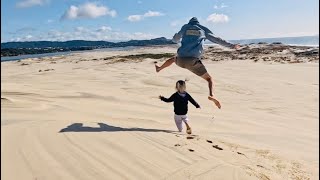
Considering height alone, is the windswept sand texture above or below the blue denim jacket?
below

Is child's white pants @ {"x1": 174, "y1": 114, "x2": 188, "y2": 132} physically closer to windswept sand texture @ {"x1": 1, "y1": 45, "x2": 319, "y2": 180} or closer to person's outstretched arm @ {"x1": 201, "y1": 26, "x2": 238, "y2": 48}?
windswept sand texture @ {"x1": 1, "y1": 45, "x2": 319, "y2": 180}

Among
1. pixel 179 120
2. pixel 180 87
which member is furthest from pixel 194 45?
pixel 179 120

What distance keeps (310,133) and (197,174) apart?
13.7 ft

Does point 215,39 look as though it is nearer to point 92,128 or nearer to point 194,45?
point 194,45

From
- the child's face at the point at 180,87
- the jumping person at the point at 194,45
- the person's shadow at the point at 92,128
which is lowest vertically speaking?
the person's shadow at the point at 92,128

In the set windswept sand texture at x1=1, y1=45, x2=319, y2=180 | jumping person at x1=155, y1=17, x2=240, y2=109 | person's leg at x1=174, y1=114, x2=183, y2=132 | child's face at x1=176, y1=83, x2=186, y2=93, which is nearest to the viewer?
windswept sand texture at x1=1, y1=45, x2=319, y2=180

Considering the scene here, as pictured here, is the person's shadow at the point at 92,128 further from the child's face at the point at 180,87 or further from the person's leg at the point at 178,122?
the child's face at the point at 180,87

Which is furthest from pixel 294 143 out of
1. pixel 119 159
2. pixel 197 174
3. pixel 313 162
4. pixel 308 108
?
pixel 308 108

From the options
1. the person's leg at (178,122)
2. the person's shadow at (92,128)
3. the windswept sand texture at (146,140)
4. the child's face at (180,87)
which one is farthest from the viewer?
the child's face at (180,87)

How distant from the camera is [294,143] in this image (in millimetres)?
6566

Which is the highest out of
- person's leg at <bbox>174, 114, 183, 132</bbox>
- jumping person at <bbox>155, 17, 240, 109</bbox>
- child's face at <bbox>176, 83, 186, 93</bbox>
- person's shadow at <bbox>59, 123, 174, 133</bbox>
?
jumping person at <bbox>155, 17, 240, 109</bbox>

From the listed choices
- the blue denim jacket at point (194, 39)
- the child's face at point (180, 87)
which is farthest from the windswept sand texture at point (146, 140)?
the blue denim jacket at point (194, 39)

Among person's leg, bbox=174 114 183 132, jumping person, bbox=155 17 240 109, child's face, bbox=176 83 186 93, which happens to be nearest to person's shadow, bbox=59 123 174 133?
person's leg, bbox=174 114 183 132

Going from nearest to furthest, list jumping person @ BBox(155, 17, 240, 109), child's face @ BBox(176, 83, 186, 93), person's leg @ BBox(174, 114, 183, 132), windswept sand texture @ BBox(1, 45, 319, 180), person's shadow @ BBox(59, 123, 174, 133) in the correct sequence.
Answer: windswept sand texture @ BBox(1, 45, 319, 180)
person's shadow @ BBox(59, 123, 174, 133)
jumping person @ BBox(155, 17, 240, 109)
person's leg @ BBox(174, 114, 183, 132)
child's face @ BBox(176, 83, 186, 93)
